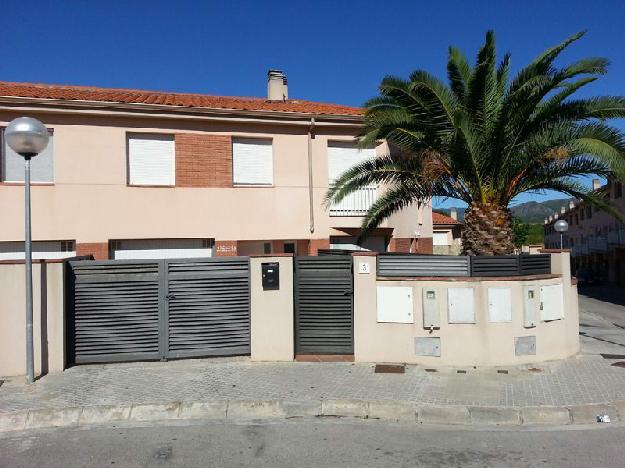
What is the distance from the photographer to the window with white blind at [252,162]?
12.5 meters

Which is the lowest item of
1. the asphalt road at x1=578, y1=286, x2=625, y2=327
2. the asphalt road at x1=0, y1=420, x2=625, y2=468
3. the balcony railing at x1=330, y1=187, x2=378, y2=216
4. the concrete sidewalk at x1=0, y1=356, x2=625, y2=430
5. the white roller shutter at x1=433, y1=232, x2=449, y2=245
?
the asphalt road at x1=578, y1=286, x2=625, y2=327

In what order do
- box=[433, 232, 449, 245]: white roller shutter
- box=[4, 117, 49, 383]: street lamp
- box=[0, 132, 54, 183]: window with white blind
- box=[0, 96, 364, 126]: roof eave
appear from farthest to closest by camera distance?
box=[433, 232, 449, 245]: white roller shutter → box=[0, 132, 54, 183]: window with white blind → box=[0, 96, 364, 126]: roof eave → box=[4, 117, 49, 383]: street lamp

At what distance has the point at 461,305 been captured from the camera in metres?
7.25

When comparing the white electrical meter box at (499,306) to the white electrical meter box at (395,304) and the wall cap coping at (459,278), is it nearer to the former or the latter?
the wall cap coping at (459,278)

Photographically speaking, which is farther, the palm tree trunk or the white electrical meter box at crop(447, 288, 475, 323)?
the palm tree trunk

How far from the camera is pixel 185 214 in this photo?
12.1 meters

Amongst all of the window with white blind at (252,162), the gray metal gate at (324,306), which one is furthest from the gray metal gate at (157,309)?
the window with white blind at (252,162)

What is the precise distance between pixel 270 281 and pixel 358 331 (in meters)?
1.63

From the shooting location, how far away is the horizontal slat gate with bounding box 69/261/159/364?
7.28 meters

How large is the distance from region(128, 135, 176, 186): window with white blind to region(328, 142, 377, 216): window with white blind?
14.2ft

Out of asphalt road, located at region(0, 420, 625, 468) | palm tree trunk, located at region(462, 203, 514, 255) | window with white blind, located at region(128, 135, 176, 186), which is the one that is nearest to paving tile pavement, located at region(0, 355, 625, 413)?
asphalt road, located at region(0, 420, 625, 468)

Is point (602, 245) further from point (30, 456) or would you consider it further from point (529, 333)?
point (30, 456)

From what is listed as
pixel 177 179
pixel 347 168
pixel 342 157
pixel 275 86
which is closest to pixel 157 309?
pixel 177 179

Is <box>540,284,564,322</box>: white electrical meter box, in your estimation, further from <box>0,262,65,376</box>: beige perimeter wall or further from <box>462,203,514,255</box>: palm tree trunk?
<box>0,262,65,376</box>: beige perimeter wall
